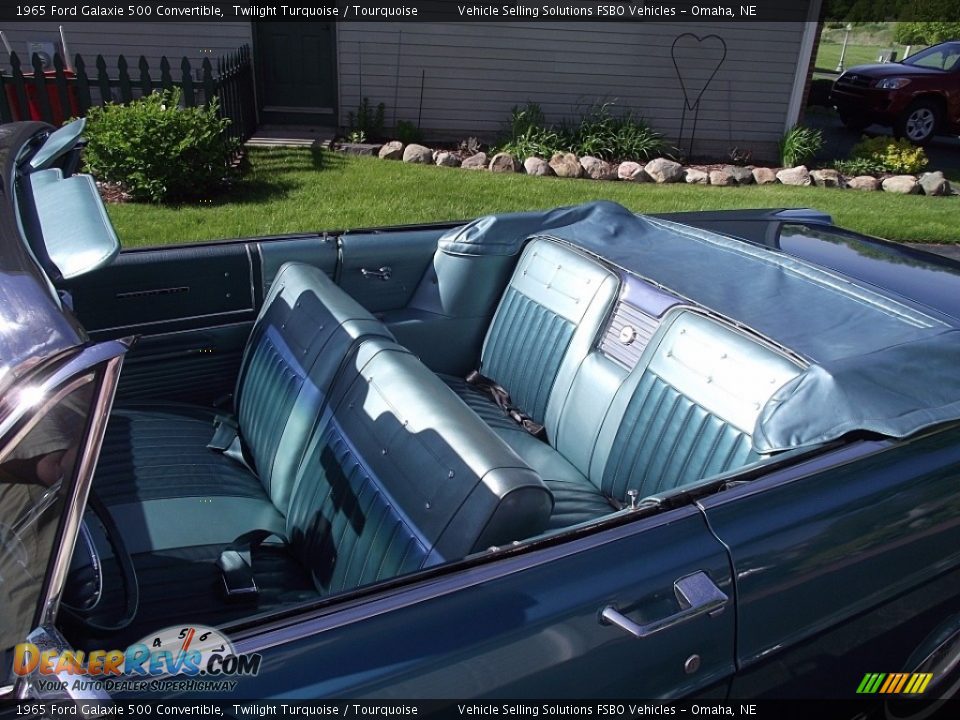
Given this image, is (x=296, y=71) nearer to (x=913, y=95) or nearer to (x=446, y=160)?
(x=446, y=160)

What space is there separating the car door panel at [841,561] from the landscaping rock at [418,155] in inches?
308

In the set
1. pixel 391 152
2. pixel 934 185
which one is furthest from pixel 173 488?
pixel 934 185

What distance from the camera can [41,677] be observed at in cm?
114

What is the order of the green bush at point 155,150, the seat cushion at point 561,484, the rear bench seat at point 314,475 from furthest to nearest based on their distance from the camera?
the green bush at point 155,150
the seat cushion at point 561,484
the rear bench seat at point 314,475

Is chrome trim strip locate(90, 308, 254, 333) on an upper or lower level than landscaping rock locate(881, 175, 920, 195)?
upper

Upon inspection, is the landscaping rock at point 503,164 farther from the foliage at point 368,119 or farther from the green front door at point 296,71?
the green front door at point 296,71

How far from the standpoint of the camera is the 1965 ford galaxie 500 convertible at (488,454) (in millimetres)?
1361

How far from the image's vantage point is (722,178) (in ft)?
30.2

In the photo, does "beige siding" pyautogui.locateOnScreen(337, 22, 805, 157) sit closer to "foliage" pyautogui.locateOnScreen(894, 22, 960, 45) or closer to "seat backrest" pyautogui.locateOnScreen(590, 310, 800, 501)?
"seat backrest" pyautogui.locateOnScreen(590, 310, 800, 501)

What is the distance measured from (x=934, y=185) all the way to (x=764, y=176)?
6.35ft

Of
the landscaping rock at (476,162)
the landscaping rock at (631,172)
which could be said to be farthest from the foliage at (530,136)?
the landscaping rock at (631,172)

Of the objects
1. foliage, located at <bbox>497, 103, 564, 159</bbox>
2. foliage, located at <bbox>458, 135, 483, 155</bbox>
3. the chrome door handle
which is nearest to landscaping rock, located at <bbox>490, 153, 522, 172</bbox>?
foliage, located at <bbox>497, 103, 564, 159</bbox>

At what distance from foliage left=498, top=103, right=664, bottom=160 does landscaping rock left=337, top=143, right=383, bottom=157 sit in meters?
1.59

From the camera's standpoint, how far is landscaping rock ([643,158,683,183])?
30.0ft
